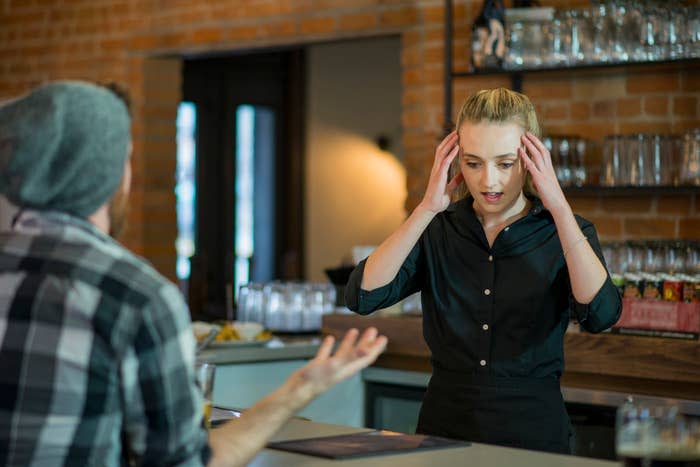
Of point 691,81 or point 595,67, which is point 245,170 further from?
point 691,81

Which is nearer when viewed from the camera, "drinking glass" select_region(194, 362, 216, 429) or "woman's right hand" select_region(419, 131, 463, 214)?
"drinking glass" select_region(194, 362, 216, 429)

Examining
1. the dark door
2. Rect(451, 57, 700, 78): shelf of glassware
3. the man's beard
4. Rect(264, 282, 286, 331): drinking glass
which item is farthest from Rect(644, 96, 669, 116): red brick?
the dark door

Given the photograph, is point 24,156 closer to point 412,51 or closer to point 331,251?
point 412,51

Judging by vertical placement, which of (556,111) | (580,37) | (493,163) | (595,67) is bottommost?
(493,163)

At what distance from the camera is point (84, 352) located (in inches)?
Answer: 55.1

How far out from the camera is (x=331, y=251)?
7.99 m

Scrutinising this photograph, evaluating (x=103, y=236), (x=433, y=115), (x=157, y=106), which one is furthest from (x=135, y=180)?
(x=103, y=236)

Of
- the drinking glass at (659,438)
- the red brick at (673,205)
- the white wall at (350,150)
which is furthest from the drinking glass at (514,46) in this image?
the white wall at (350,150)

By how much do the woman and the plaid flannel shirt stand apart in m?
1.08

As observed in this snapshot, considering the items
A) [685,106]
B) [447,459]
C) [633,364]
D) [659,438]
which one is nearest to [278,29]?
[685,106]

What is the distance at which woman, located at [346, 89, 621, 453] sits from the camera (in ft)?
7.87

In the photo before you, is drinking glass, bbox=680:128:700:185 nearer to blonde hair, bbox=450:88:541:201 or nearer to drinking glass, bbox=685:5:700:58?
drinking glass, bbox=685:5:700:58

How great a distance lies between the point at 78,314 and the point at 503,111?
1264mm

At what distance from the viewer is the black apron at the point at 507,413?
240 cm
